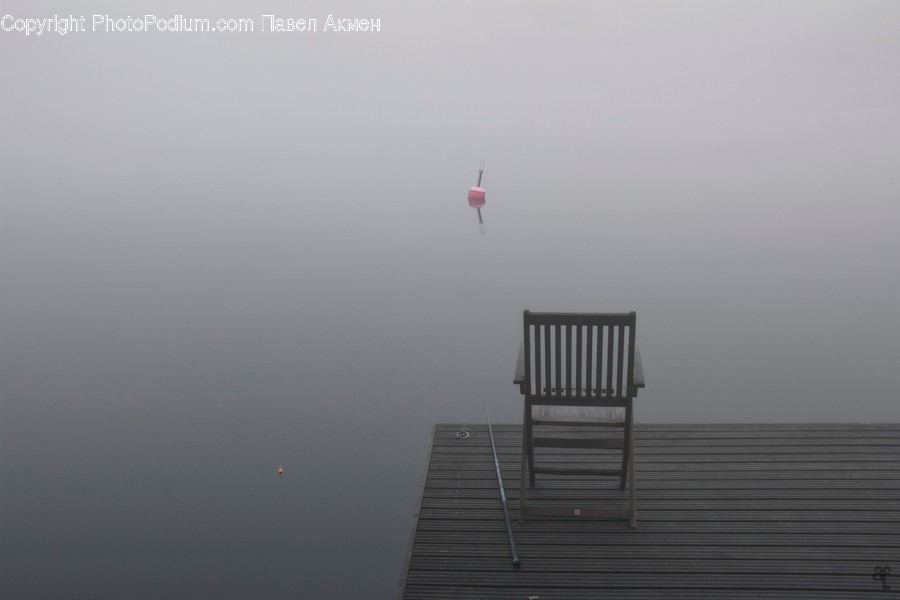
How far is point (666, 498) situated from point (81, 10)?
13298 millimetres

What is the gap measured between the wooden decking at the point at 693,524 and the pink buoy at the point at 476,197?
532 cm

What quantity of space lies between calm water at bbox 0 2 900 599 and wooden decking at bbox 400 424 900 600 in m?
0.53

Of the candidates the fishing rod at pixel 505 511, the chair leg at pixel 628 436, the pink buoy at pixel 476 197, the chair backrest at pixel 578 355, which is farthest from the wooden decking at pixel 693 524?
the pink buoy at pixel 476 197

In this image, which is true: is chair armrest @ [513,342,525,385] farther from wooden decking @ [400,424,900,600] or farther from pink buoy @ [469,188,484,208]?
pink buoy @ [469,188,484,208]

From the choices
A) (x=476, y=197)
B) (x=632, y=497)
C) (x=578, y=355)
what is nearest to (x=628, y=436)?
(x=632, y=497)

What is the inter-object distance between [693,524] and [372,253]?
4.79 m

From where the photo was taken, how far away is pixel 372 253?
744 centimetres

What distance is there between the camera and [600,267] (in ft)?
22.7

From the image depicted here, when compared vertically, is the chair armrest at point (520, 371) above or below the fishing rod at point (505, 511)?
above

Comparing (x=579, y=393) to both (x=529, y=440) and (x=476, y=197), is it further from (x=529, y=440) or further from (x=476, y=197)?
(x=476, y=197)

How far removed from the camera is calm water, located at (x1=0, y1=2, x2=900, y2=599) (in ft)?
13.3

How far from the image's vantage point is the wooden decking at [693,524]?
2770mm

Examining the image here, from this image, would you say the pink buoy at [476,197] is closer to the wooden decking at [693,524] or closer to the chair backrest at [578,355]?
the wooden decking at [693,524]

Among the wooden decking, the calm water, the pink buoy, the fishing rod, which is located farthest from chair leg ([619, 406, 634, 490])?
the pink buoy
